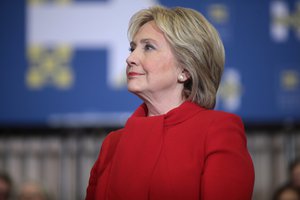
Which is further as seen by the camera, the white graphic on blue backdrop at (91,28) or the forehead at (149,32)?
the white graphic on blue backdrop at (91,28)

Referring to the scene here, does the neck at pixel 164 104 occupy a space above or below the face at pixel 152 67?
below

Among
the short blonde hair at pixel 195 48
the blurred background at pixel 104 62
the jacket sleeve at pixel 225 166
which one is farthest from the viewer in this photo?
the blurred background at pixel 104 62

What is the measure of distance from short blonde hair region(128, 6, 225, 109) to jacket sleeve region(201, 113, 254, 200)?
13 centimetres

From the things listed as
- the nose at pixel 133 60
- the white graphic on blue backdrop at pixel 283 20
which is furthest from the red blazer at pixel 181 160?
the white graphic on blue backdrop at pixel 283 20

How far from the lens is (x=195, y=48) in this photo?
1590mm

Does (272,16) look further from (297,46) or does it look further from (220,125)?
(220,125)

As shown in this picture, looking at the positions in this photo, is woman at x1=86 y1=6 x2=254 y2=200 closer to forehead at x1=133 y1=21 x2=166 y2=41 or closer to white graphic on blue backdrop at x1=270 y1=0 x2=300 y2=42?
forehead at x1=133 y1=21 x2=166 y2=41

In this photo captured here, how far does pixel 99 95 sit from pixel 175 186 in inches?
117

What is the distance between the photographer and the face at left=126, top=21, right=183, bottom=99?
1608 mm

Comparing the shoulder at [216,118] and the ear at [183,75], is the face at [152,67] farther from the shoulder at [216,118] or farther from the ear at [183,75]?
the shoulder at [216,118]

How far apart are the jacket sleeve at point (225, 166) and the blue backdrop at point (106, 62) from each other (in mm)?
2874

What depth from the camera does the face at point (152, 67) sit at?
1.61m

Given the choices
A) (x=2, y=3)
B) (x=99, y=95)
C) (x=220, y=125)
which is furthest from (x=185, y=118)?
(x=2, y=3)

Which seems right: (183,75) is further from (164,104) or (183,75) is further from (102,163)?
(102,163)
